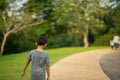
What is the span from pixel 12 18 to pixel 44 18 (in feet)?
23.3

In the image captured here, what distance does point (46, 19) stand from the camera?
3659 cm

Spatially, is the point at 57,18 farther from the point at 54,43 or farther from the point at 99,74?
the point at 99,74

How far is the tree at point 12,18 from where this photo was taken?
97.9 feet

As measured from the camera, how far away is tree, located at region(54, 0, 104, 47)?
3338 centimetres

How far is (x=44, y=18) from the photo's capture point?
3672 cm

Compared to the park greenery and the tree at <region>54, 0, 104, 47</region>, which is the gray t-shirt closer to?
the park greenery

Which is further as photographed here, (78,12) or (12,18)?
(78,12)

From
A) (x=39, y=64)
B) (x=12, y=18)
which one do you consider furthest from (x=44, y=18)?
(x=39, y=64)

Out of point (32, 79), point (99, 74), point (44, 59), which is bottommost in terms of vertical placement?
point (99, 74)

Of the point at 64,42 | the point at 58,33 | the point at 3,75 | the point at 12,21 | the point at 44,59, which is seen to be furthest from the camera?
the point at 64,42

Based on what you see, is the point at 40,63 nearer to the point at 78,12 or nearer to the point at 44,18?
the point at 78,12

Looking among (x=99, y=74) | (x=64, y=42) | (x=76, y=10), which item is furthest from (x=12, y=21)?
(x=99, y=74)

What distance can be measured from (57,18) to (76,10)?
8.51ft

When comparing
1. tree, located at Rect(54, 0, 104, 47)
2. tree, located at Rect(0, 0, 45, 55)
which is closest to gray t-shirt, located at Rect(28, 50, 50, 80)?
tree, located at Rect(0, 0, 45, 55)
